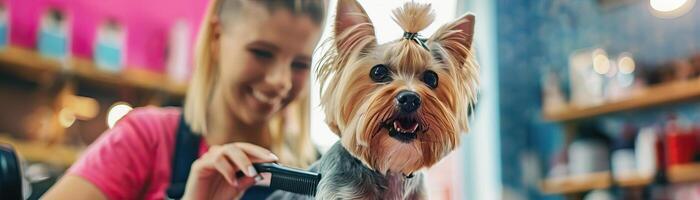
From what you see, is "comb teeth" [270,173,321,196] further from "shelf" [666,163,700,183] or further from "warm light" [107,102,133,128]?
"shelf" [666,163,700,183]

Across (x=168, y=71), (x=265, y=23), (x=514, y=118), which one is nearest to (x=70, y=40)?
(x=168, y=71)

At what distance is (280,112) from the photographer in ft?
2.82

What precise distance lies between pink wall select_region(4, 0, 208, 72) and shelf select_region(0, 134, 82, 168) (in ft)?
0.45

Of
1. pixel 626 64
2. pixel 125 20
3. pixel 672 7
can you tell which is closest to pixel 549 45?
pixel 672 7

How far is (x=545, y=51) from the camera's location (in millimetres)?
1258

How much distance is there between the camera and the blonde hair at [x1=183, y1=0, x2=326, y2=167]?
80cm

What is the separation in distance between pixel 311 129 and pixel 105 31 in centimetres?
39

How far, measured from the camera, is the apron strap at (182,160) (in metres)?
0.82

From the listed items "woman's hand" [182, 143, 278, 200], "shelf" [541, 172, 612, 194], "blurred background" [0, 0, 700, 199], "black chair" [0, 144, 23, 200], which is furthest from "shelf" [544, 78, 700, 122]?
"black chair" [0, 144, 23, 200]

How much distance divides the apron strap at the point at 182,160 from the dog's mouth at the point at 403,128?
0.30 meters

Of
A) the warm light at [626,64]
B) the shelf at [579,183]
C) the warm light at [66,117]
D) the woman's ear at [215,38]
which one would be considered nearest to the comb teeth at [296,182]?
the woman's ear at [215,38]

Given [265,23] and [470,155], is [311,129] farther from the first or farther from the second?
[470,155]

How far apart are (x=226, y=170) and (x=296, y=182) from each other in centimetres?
10

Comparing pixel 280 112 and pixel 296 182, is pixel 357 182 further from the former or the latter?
pixel 280 112
